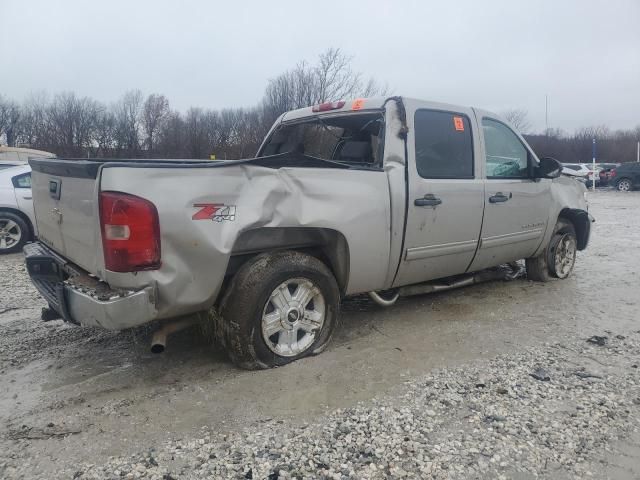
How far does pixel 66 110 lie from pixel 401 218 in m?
50.8

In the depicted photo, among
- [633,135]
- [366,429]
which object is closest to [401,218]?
[366,429]

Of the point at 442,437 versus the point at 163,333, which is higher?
the point at 163,333

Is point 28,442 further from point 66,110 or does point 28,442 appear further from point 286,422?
point 66,110

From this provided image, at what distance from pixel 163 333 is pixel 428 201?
2.22 metres

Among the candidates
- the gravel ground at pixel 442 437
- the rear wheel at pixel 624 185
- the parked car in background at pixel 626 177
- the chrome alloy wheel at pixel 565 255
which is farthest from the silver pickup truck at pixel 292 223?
the rear wheel at pixel 624 185

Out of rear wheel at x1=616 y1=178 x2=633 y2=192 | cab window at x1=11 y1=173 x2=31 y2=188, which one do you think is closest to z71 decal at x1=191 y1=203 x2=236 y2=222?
cab window at x1=11 y1=173 x2=31 y2=188

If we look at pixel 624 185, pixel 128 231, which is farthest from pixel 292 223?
pixel 624 185

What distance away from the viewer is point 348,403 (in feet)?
9.73

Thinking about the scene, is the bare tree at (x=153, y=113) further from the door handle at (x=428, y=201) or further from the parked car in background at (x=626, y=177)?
the door handle at (x=428, y=201)

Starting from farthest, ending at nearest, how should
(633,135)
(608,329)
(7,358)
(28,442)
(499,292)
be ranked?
1. (633,135)
2. (499,292)
3. (608,329)
4. (7,358)
5. (28,442)

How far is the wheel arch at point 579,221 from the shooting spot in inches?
231

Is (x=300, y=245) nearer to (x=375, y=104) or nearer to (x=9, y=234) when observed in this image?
(x=375, y=104)

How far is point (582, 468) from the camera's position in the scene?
2.37 meters

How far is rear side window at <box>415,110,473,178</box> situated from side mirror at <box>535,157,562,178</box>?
1.08 m
